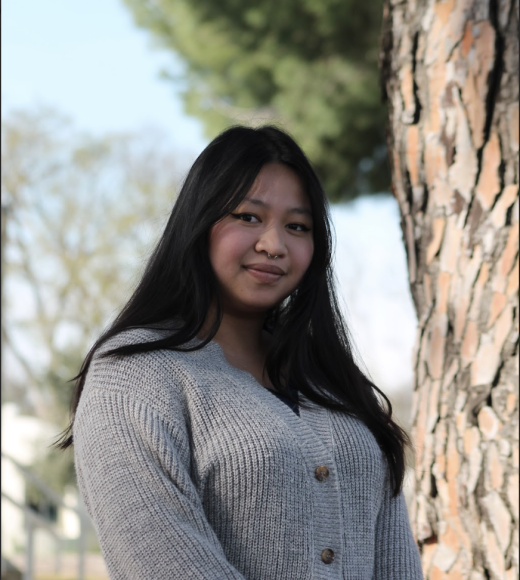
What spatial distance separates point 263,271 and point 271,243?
0.07 m

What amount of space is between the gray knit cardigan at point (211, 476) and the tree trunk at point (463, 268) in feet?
2.69

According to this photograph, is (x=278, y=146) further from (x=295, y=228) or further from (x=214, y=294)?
(x=214, y=294)

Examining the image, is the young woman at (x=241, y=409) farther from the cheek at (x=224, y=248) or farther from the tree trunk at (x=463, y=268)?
the tree trunk at (x=463, y=268)

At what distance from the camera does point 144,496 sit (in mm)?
1510

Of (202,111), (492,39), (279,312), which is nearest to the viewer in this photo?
(279,312)

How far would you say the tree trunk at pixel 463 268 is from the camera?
8.40ft

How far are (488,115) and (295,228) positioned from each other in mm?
1033

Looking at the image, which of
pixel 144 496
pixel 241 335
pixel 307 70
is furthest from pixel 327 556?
pixel 307 70

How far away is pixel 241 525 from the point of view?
1.62m

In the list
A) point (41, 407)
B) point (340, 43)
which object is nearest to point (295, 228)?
point (340, 43)

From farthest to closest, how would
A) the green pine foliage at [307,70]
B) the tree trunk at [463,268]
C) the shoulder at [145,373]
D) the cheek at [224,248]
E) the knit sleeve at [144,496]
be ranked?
1. the green pine foliage at [307,70]
2. the tree trunk at [463,268]
3. the cheek at [224,248]
4. the shoulder at [145,373]
5. the knit sleeve at [144,496]

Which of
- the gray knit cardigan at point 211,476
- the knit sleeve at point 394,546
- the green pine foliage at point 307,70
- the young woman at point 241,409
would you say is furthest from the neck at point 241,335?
the green pine foliage at point 307,70

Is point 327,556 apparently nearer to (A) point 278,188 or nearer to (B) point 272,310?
(B) point 272,310

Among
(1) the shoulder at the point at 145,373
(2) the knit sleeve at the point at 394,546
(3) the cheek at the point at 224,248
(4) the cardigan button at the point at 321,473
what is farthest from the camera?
(2) the knit sleeve at the point at 394,546
